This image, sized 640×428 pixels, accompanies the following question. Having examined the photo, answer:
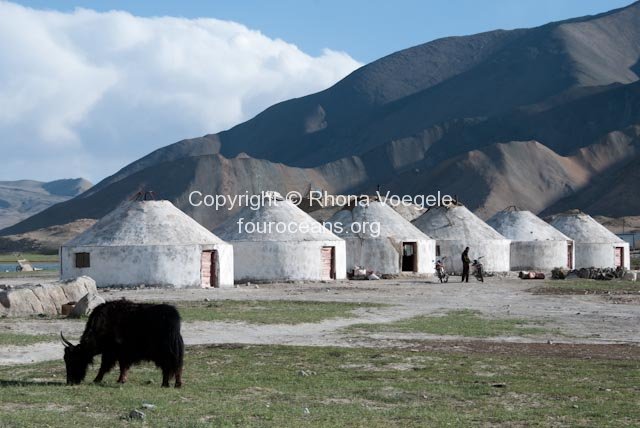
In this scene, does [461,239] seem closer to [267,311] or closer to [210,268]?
[210,268]

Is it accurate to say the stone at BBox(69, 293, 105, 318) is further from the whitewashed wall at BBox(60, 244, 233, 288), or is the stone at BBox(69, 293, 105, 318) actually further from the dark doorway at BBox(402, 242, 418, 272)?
the dark doorway at BBox(402, 242, 418, 272)

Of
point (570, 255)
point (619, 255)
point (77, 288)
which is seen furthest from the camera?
point (619, 255)

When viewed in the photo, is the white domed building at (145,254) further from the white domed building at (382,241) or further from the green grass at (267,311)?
the white domed building at (382,241)

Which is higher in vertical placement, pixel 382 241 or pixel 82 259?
pixel 382 241

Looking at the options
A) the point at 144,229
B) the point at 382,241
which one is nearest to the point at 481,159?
the point at 382,241

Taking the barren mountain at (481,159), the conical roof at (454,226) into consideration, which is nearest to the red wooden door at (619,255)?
the conical roof at (454,226)

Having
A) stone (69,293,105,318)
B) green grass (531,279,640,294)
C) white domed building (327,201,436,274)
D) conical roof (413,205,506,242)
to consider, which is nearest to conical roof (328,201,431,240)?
white domed building (327,201,436,274)

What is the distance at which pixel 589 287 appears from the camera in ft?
122

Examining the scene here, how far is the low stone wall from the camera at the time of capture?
73.5ft

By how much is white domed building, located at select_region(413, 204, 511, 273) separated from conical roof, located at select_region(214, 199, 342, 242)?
9437 mm

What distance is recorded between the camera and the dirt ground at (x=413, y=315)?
676 inches

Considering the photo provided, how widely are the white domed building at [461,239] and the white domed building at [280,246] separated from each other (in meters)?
9.25

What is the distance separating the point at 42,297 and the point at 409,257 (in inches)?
1081

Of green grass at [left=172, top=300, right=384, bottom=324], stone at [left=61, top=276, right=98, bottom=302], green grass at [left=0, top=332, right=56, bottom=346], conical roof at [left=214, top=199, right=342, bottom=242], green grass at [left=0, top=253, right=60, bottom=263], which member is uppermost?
conical roof at [left=214, top=199, right=342, bottom=242]
